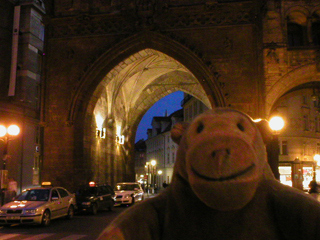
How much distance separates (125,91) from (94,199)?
1370 centimetres

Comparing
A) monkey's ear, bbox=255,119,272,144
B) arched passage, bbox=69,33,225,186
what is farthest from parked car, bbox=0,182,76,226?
monkey's ear, bbox=255,119,272,144

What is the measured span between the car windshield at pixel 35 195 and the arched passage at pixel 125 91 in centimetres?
702

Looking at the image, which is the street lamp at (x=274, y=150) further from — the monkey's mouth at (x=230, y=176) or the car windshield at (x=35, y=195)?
the car windshield at (x=35, y=195)

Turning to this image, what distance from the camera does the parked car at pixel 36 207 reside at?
36.9 feet

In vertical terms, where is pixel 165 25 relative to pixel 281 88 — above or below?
above

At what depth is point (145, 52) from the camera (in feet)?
69.1

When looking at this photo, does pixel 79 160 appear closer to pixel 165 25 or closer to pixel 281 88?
pixel 165 25

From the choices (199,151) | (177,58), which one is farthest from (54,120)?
(199,151)

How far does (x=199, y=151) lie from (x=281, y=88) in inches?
701

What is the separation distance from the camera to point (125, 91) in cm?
2906

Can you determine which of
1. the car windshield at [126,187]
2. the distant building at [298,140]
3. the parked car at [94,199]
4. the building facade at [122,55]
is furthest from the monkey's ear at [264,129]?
the distant building at [298,140]

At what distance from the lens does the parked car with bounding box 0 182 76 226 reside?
36.9ft

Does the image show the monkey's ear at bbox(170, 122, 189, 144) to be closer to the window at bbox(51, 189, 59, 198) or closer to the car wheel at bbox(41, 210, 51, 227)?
the car wheel at bbox(41, 210, 51, 227)

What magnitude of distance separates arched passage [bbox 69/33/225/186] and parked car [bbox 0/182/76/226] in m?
6.78
